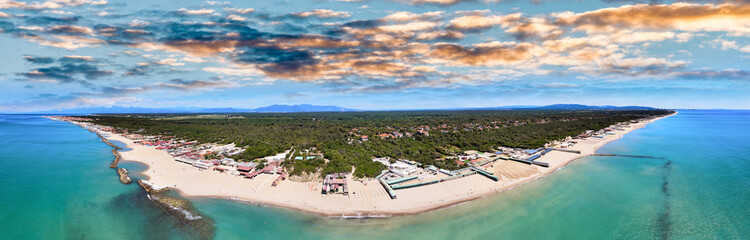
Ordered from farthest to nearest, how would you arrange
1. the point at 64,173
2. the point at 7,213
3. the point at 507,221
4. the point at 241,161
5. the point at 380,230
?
the point at 241,161 → the point at 64,173 → the point at 7,213 → the point at 507,221 → the point at 380,230

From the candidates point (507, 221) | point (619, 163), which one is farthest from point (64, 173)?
point (619, 163)

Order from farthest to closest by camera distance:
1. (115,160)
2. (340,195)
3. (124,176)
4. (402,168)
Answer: (115,160) → (402,168) → (124,176) → (340,195)

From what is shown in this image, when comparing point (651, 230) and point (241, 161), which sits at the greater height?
point (241, 161)

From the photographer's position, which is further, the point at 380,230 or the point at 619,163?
the point at 619,163

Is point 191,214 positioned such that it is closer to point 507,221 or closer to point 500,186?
point 507,221

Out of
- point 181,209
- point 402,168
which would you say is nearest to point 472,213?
point 402,168

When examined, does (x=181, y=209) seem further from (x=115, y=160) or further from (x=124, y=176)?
(x=115, y=160)

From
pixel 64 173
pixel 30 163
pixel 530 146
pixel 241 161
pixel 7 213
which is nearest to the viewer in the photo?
pixel 7 213

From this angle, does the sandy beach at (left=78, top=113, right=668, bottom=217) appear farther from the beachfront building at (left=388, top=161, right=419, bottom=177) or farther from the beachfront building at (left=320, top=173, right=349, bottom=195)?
the beachfront building at (left=388, top=161, right=419, bottom=177)
